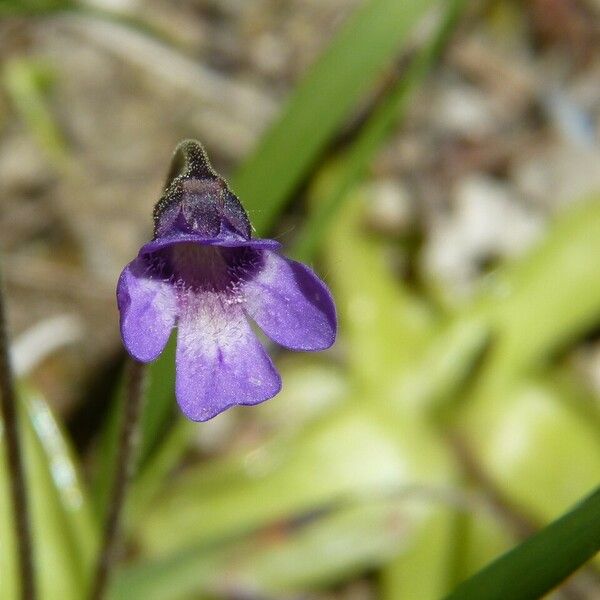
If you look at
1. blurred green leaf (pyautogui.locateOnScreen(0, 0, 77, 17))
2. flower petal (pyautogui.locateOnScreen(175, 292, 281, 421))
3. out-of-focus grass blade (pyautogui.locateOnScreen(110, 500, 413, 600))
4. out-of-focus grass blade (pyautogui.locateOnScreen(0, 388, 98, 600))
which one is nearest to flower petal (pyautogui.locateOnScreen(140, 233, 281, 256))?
flower petal (pyautogui.locateOnScreen(175, 292, 281, 421))

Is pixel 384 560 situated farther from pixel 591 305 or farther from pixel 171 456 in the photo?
pixel 591 305

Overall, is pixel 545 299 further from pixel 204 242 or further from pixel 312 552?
pixel 204 242

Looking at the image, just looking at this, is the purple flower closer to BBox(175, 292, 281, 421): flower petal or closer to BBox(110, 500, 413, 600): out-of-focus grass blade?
BBox(175, 292, 281, 421): flower petal

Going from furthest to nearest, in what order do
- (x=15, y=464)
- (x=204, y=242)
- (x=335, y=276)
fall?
(x=335, y=276), (x=15, y=464), (x=204, y=242)

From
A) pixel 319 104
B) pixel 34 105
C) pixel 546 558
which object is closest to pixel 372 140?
pixel 319 104

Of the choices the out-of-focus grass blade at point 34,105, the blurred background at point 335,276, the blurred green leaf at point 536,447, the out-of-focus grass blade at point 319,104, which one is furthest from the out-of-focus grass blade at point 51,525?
the out-of-focus grass blade at point 34,105

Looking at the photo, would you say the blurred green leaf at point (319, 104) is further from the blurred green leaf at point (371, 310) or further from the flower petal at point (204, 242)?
the flower petal at point (204, 242)
